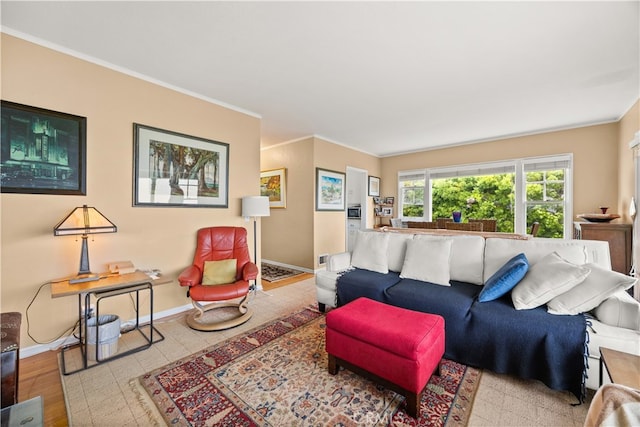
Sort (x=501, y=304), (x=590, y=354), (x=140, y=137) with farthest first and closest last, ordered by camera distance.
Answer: (x=140, y=137)
(x=501, y=304)
(x=590, y=354)

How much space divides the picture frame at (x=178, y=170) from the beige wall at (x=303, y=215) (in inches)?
71.3

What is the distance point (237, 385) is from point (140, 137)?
8.67ft

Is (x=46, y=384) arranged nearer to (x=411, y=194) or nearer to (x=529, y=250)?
(x=529, y=250)

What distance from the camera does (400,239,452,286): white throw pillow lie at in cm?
258

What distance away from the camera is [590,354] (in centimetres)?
163

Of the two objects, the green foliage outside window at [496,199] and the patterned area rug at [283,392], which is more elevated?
the green foliage outside window at [496,199]

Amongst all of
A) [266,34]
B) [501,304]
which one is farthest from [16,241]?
[501,304]

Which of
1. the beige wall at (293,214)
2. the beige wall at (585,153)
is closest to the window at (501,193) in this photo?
the beige wall at (585,153)

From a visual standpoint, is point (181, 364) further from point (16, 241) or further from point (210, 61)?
point (210, 61)

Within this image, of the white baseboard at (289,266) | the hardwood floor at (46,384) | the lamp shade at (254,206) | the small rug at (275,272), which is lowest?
the hardwood floor at (46,384)

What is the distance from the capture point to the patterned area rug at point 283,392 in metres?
1.54

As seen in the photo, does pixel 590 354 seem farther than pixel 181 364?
No

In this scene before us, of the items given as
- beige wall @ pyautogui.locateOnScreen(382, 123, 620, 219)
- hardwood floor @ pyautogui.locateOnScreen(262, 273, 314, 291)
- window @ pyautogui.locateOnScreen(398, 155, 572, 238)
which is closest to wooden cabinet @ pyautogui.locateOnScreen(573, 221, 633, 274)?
beige wall @ pyautogui.locateOnScreen(382, 123, 620, 219)

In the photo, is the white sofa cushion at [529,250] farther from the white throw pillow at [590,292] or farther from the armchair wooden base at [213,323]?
the armchair wooden base at [213,323]
